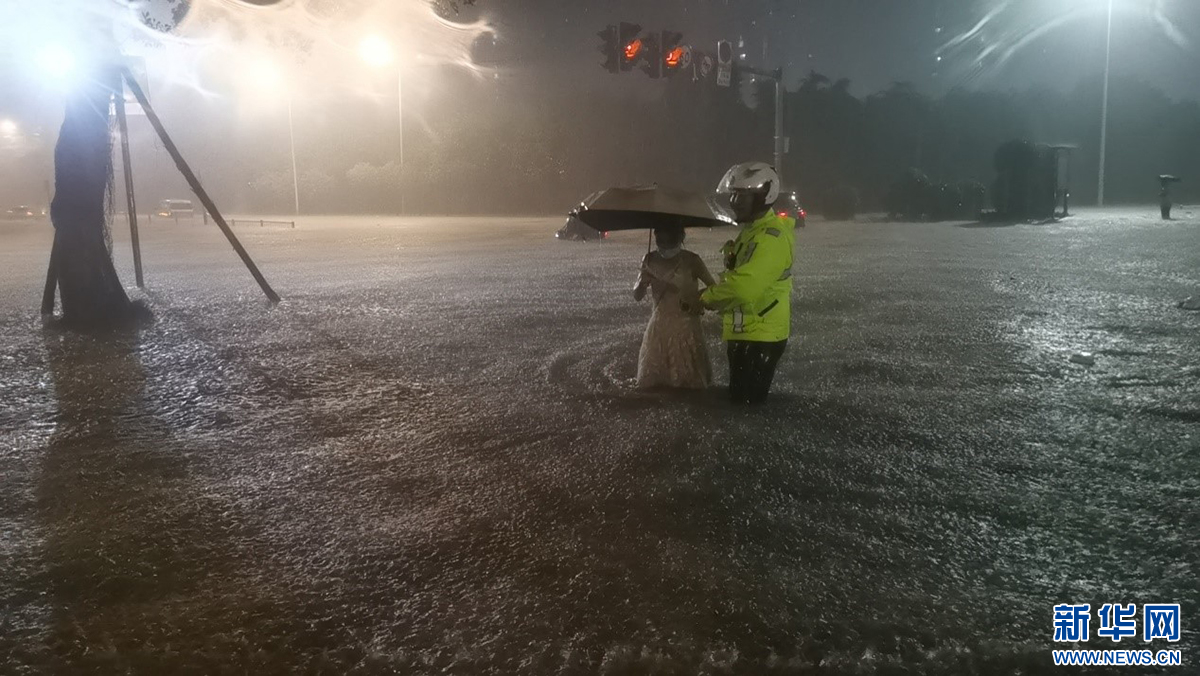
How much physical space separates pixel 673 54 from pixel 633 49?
1.25 meters

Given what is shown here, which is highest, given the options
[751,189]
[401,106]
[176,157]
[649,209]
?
[401,106]

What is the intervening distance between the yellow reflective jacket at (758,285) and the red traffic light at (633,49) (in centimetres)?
1614

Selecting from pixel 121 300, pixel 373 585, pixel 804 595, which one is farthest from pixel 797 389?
pixel 121 300

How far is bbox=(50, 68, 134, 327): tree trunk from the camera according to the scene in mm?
11602

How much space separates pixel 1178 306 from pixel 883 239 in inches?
573

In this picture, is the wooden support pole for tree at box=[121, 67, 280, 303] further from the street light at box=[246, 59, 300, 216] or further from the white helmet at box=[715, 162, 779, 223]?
the street light at box=[246, 59, 300, 216]

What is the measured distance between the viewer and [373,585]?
12.6 feet

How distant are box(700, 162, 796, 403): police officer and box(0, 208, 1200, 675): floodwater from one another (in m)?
0.58

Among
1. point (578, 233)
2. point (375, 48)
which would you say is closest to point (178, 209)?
point (375, 48)

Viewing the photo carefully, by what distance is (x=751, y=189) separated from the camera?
598 cm

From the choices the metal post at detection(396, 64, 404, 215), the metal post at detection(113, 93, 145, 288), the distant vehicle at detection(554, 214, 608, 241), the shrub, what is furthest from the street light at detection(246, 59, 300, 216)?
the shrub

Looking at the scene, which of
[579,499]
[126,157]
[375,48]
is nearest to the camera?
[579,499]

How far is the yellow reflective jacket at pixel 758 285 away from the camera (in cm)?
593

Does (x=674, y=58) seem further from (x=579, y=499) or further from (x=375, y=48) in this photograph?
(x=579, y=499)
